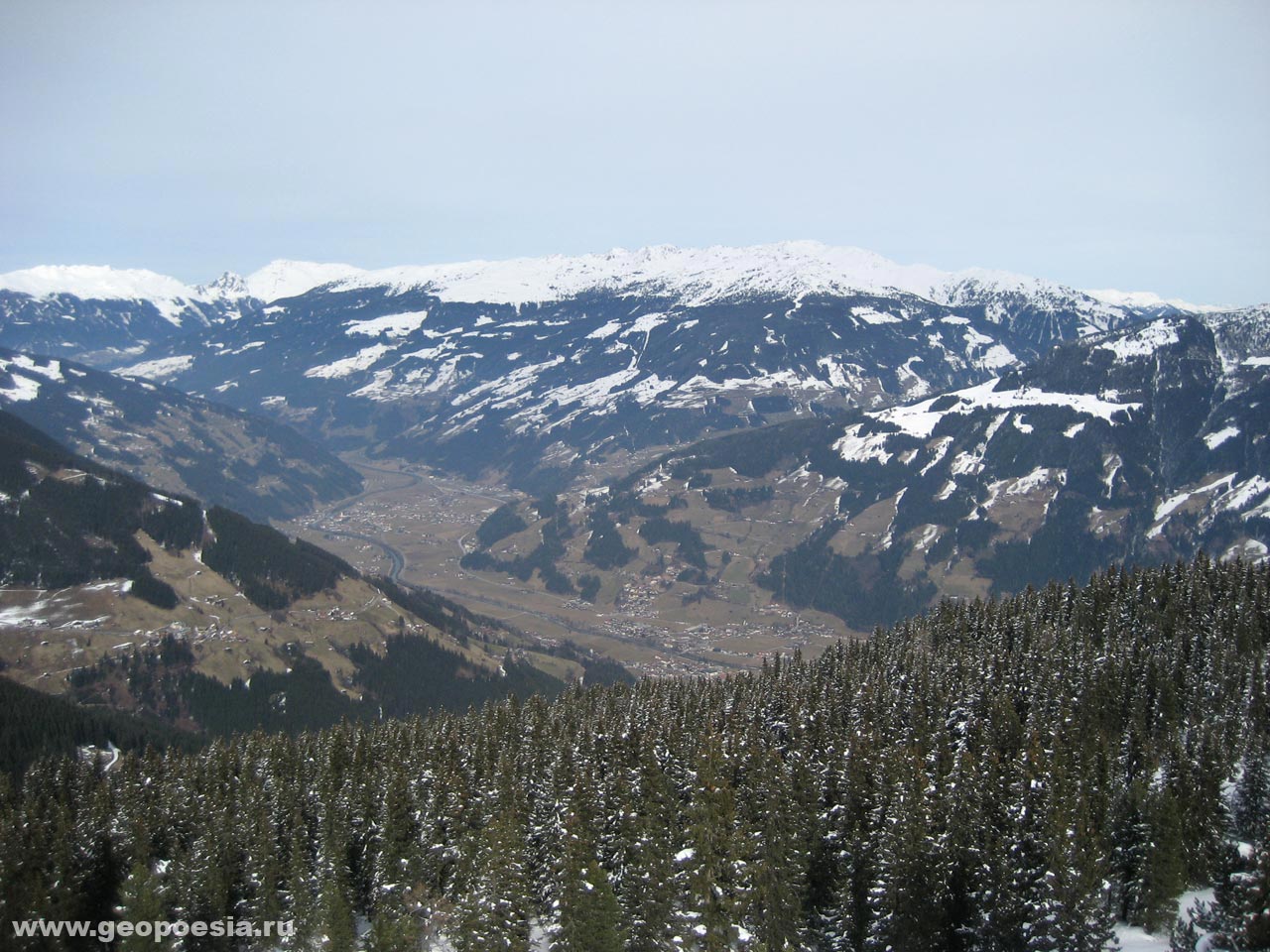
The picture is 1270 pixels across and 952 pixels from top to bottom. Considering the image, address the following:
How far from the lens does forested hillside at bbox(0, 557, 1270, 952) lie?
207ft

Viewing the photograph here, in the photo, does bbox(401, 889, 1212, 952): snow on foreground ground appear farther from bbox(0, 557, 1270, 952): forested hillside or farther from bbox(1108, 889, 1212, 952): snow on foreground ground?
bbox(0, 557, 1270, 952): forested hillside

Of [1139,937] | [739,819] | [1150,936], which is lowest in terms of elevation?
[1139,937]

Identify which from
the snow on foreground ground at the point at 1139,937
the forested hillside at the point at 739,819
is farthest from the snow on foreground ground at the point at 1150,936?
the forested hillside at the point at 739,819

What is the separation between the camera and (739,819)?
76625 millimetres

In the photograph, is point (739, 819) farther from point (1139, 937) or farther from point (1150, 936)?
point (1150, 936)

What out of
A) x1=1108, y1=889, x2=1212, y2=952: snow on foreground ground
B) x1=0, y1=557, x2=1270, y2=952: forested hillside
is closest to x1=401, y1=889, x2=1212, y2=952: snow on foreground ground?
x1=1108, y1=889, x2=1212, y2=952: snow on foreground ground

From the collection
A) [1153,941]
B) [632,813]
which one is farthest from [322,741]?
[1153,941]

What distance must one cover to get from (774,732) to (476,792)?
3464 cm

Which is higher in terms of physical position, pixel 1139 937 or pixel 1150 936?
pixel 1150 936

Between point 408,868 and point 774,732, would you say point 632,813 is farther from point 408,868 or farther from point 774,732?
point 774,732

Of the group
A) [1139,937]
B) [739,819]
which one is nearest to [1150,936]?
[1139,937]

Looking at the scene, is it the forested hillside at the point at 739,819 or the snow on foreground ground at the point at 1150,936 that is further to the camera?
the forested hillside at the point at 739,819

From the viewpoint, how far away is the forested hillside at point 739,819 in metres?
63.1

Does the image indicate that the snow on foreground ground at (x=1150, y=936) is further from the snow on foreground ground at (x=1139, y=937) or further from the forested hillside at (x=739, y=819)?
the forested hillside at (x=739, y=819)
